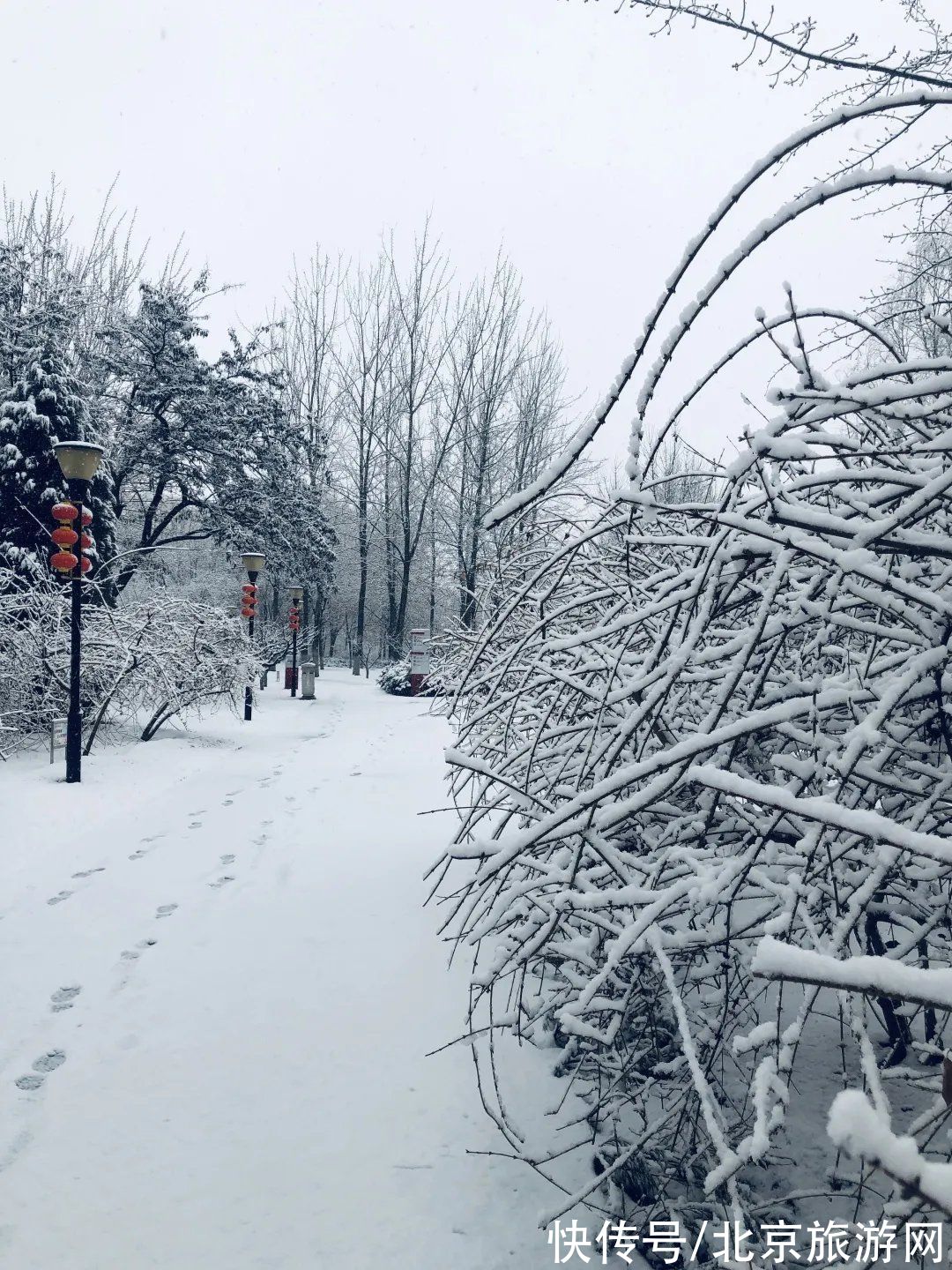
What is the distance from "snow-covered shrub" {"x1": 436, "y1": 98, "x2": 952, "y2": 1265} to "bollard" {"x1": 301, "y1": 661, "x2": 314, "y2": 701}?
15912 millimetres

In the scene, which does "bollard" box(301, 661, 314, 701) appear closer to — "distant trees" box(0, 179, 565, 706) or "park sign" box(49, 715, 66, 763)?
"distant trees" box(0, 179, 565, 706)

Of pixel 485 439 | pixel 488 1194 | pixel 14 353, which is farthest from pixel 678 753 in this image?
pixel 485 439

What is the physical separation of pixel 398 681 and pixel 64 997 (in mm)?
16513

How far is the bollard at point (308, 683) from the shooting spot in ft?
59.3

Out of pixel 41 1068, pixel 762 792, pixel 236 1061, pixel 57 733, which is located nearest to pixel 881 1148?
pixel 762 792

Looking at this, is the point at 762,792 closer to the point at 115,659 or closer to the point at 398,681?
the point at 115,659

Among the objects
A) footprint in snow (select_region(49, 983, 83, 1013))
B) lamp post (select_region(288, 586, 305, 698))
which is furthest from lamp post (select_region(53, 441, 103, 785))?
lamp post (select_region(288, 586, 305, 698))

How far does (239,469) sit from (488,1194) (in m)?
17.3

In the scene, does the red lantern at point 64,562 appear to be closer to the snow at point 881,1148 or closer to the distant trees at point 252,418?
the distant trees at point 252,418

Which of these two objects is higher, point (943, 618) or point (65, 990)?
point (943, 618)

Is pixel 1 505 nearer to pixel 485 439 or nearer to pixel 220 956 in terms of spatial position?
pixel 220 956

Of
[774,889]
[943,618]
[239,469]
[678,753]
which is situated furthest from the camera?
[239,469]

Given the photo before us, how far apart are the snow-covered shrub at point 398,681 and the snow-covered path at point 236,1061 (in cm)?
1319

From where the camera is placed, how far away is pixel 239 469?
1823 centimetres
